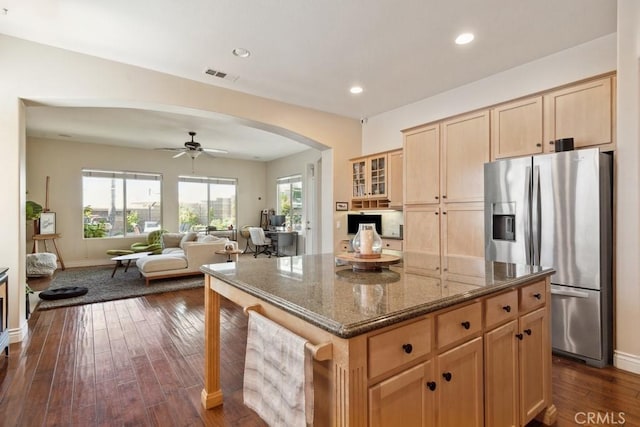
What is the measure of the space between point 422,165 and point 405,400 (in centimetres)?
320

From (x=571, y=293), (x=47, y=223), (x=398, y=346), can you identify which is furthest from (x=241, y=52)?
(x=47, y=223)

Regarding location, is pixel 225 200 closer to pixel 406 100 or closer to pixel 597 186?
pixel 406 100

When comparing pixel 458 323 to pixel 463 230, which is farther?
pixel 463 230

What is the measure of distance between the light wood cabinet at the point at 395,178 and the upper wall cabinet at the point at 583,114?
186cm

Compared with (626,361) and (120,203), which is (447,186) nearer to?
(626,361)

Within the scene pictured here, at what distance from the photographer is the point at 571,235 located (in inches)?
100

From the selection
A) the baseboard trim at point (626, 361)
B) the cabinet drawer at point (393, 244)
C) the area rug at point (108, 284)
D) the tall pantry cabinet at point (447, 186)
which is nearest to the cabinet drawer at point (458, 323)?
the tall pantry cabinet at point (447, 186)

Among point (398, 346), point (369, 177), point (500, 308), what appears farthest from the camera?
point (369, 177)

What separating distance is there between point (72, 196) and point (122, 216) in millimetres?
1096

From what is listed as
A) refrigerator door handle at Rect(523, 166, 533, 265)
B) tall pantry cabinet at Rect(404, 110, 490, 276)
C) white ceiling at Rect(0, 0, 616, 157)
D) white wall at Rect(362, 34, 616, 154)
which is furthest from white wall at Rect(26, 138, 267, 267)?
refrigerator door handle at Rect(523, 166, 533, 265)

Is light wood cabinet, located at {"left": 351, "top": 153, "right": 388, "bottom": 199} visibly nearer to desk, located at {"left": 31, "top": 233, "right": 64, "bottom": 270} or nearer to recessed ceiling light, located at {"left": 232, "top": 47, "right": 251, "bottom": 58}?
recessed ceiling light, located at {"left": 232, "top": 47, "right": 251, "bottom": 58}

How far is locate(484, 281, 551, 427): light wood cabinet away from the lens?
4.82 ft

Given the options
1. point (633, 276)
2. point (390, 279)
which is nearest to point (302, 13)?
point (390, 279)

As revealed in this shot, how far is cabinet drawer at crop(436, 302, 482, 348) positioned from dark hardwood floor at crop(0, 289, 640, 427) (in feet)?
3.66
